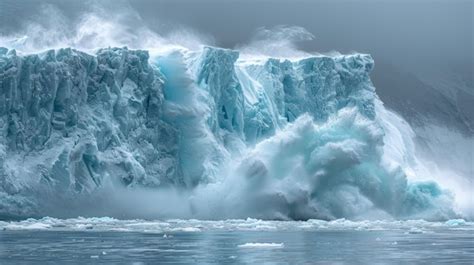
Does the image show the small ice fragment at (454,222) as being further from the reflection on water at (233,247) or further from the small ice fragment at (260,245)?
the small ice fragment at (260,245)

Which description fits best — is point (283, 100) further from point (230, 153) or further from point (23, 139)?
point (23, 139)

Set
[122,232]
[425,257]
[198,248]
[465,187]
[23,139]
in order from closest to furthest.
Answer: [425,257]
[198,248]
[122,232]
[23,139]
[465,187]

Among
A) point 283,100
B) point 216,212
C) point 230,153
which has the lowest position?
point 216,212

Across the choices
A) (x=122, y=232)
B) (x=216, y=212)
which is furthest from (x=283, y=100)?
(x=122, y=232)

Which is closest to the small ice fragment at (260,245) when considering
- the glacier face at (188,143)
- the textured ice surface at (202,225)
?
the textured ice surface at (202,225)

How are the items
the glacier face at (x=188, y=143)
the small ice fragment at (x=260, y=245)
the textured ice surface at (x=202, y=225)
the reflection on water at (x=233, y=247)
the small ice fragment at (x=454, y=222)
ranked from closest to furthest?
the reflection on water at (x=233, y=247) → the small ice fragment at (x=260, y=245) → the textured ice surface at (x=202, y=225) → the glacier face at (x=188, y=143) → the small ice fragment at (x=454, y=222)

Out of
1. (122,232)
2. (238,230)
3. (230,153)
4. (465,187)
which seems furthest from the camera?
(465,187)

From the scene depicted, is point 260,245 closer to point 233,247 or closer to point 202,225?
point 233,247
